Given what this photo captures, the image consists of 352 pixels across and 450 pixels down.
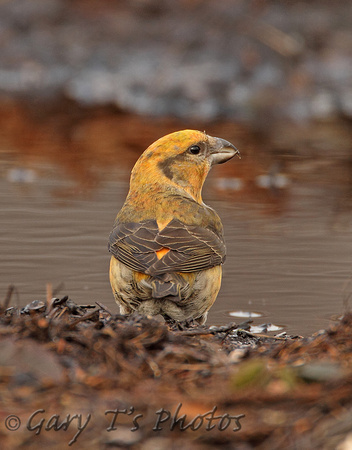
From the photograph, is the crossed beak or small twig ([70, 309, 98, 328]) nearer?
small twig ([70, 309, 98, 328])

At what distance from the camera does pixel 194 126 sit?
1595cm

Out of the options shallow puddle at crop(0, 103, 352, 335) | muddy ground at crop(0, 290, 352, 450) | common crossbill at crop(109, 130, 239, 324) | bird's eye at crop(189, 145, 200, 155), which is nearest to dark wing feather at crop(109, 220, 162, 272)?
common crossbill at crop(109, 130, 239, 324)

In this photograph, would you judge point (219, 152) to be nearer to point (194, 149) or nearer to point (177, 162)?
point (194, 149)

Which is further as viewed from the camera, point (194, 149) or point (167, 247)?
point (194, 149)

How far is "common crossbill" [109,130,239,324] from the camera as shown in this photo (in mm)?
6438

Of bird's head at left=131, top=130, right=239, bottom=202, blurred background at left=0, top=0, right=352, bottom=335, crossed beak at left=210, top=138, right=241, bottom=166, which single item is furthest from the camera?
blurred background at left=0, top=0, right=352, bottom=335

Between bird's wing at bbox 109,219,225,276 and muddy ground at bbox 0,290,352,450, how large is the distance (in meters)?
1.46

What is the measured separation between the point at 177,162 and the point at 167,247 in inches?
50.6

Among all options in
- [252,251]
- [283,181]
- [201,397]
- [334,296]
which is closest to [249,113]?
[283,181]

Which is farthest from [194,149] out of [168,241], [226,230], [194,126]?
[194,126]

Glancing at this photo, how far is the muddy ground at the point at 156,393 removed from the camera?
360cm

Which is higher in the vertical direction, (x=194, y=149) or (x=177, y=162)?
(x=194, y=149)

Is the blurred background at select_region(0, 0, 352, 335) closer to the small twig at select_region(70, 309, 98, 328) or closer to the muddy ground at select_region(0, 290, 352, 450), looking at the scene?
the small twig at select_region(70, 309, 98, 328)

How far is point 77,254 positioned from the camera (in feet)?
29.4
